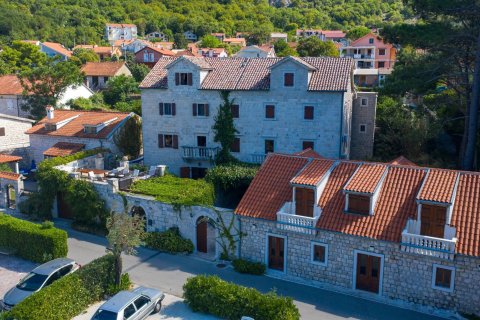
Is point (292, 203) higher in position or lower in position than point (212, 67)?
lower

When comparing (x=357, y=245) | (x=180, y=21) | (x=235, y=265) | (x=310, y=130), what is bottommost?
(x=235, y=265)

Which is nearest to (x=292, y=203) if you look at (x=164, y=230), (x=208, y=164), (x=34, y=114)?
(x=164, y=230)

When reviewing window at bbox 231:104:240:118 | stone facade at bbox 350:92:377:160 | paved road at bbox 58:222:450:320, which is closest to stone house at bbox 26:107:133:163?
window at bbox 231:104:240:118

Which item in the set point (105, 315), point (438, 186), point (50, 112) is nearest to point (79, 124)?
point (50, 112)

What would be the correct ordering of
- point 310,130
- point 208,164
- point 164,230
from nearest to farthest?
point 164,230 → point 310,130 → point 208,164

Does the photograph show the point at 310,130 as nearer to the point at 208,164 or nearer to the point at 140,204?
the point at 208,164

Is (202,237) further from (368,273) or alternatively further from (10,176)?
(10,176)

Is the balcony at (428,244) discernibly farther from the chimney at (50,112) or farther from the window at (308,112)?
the chimney at (50,112)
